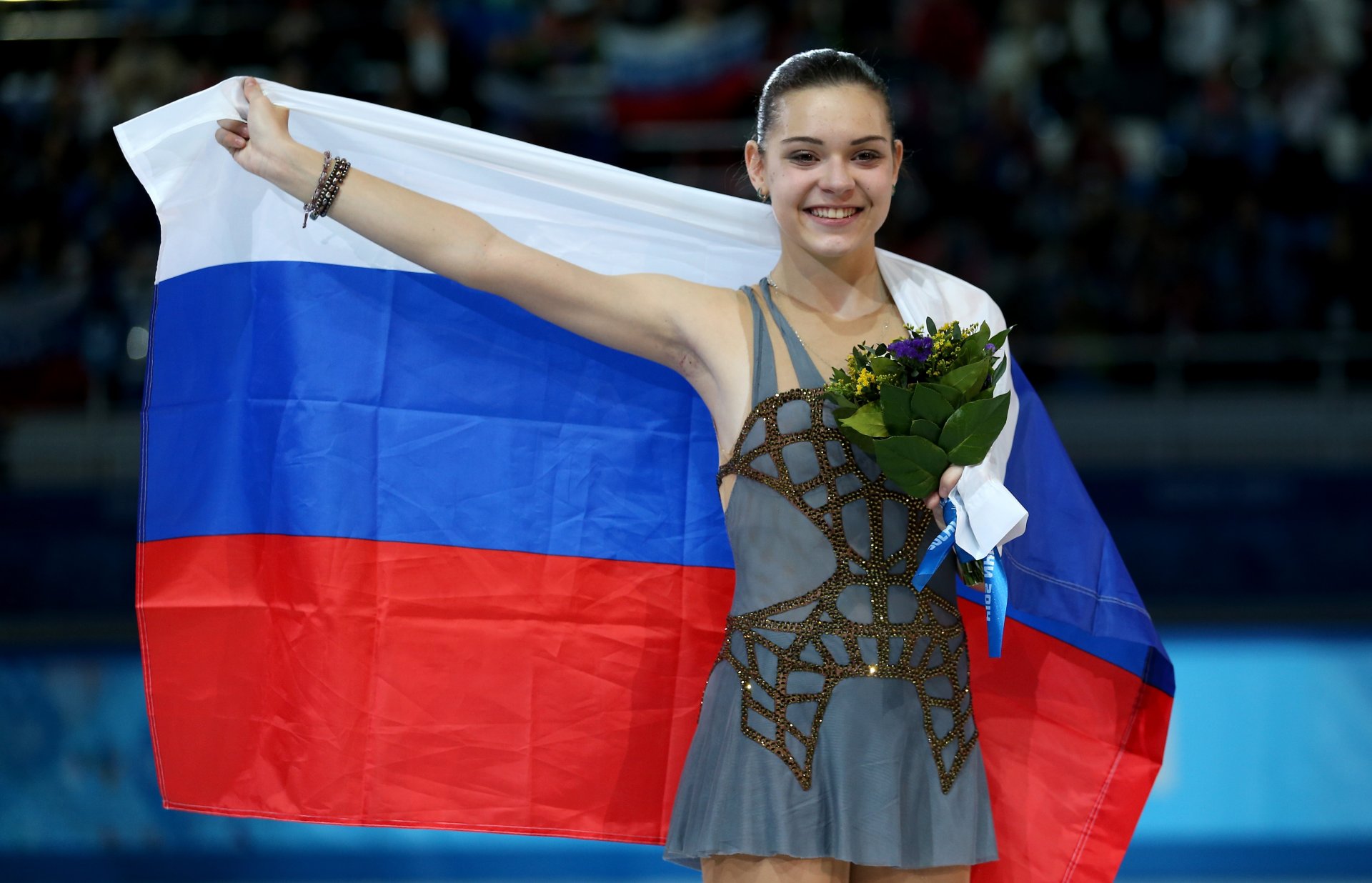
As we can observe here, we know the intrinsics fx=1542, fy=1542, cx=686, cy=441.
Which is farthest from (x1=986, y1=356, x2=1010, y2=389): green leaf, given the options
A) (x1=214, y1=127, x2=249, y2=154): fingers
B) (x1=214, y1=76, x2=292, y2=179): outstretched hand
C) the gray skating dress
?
(x1=214, y1=127, x2=249, y2=154): fingers

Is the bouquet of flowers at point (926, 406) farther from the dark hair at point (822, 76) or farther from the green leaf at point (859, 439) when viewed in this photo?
the dark hair at point (822, 76)

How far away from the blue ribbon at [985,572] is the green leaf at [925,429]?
11 centimetres

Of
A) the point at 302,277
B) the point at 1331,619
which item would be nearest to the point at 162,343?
the point at 302,277

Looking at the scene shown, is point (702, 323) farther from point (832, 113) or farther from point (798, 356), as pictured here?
point (832, 113)

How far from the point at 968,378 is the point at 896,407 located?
103 mm

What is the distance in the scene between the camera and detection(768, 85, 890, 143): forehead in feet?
7.34

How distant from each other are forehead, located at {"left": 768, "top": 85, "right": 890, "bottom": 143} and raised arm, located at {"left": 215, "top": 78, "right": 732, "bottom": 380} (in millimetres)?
282

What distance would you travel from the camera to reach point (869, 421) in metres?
2.10

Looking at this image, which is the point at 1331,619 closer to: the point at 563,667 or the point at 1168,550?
the point at 1168,550

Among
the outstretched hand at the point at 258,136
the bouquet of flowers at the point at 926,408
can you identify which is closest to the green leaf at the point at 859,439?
the bouquet of flowers at the point at 926,408

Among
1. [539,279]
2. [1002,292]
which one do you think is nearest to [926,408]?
[539,279]

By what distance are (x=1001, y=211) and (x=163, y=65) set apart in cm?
459

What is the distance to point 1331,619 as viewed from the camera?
18.4 feet

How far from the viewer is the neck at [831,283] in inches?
92.4
